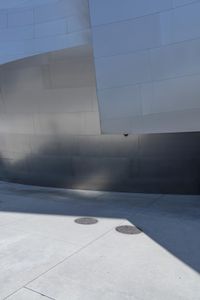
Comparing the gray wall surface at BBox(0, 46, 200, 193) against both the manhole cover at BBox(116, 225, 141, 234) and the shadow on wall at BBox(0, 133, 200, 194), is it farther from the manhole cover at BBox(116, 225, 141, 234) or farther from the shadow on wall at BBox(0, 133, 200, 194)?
the manhole cover at BBox(116, 225, 141, 234)

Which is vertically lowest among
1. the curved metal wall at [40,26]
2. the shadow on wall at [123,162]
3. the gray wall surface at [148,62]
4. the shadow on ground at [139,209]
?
the shadow on ground at [139,209]

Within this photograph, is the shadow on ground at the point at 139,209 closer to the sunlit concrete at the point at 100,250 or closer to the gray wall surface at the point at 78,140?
the sunlit concrete at the point at 100,250

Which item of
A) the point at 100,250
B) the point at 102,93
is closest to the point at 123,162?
the point at 102,93

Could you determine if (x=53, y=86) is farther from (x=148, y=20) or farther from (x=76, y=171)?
(x=148, y=20)

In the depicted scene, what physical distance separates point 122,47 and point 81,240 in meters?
4.09

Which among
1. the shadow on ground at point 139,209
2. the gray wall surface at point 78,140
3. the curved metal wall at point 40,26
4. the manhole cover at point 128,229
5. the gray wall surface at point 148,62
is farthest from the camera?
the gray wall surface at point 78,140

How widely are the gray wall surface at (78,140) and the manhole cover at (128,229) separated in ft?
8.35

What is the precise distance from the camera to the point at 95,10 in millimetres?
6539

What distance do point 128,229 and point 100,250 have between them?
1027mm

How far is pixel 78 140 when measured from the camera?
815 centimetres

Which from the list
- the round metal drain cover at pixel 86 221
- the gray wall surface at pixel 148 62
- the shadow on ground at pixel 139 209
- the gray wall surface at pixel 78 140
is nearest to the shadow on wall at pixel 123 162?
the gray wall surface at pixel 78 140

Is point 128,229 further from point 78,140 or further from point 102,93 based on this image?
point 78,140

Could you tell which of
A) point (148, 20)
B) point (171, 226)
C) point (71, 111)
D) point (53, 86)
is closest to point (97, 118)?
point (71, 111)

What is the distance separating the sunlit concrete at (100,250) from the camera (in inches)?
132
